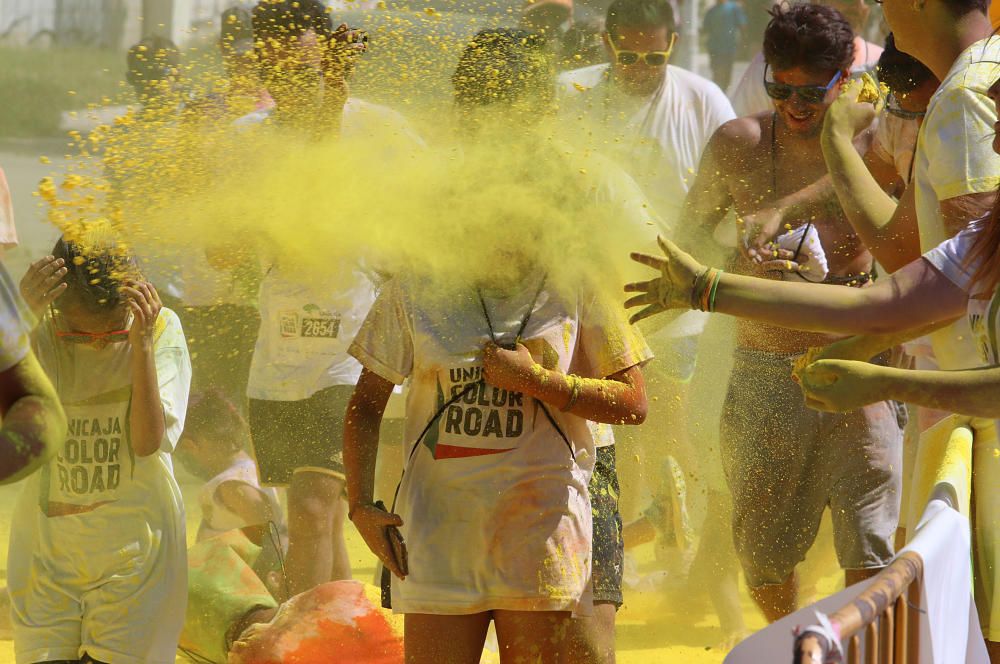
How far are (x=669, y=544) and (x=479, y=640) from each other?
8.40ft

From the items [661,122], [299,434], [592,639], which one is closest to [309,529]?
[299,434]

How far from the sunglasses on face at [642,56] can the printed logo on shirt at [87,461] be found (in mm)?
2669

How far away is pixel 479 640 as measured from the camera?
11.5ft

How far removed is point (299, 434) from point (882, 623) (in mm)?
3423

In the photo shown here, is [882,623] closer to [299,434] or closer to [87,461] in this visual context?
[87,461]

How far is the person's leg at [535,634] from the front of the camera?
136 inches

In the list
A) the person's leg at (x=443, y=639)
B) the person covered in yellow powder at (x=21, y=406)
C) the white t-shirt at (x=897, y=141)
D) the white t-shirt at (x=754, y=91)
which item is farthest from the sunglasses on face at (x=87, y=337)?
the white t-shirt at (x=754, y=91)

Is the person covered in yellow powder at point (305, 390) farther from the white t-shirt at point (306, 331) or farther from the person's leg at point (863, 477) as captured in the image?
the person's leg at point (863, 477)

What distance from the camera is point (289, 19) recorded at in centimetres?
485

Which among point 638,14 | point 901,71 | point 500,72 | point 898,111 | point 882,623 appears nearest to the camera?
point 882,623

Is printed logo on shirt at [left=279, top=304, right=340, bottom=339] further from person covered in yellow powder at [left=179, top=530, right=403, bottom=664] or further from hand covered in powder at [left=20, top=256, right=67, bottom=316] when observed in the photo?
hand covered in powder at [left=20, top=256, right=67, bottom=316]

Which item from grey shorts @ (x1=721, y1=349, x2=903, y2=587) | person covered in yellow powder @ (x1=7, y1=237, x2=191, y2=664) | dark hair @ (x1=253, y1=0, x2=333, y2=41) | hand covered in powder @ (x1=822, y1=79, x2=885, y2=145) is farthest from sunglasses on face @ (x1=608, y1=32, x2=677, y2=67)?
person covered in yellow powder @ (x1=7, y1=237, x2=191, y2=664)

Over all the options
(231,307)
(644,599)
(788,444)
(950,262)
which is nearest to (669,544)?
(644,599)

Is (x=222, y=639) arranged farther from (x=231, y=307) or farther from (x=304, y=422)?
(x=231, y=307)
